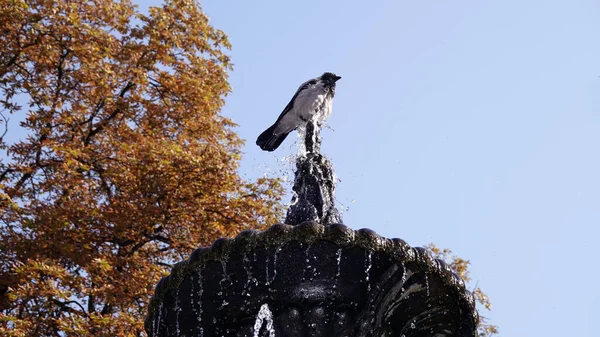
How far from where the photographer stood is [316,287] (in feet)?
19.0

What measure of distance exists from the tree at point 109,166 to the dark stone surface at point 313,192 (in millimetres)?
4544

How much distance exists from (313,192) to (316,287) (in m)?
1.24

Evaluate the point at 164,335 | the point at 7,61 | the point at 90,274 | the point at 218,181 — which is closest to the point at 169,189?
the point at 218,181

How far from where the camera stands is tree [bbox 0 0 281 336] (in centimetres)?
1148

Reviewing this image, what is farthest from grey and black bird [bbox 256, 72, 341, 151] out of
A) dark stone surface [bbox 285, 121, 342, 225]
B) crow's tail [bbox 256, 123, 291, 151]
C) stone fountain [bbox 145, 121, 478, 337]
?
stone fountain [bbox 145, 121, 478, 337]

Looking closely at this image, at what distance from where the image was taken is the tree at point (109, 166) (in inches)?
452

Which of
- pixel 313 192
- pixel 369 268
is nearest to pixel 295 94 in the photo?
pixel 313 192

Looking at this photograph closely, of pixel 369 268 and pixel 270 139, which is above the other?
pixel 270 139

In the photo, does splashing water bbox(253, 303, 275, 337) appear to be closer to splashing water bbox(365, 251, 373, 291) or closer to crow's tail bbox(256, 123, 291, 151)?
splashing water bbox(365, 251, 373, 291)

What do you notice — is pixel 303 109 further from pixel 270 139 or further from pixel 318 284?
pixel 318 284

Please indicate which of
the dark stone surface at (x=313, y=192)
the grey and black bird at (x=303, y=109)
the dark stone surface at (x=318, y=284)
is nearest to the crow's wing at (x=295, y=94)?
the grey and black bird at (x=303, y=109)

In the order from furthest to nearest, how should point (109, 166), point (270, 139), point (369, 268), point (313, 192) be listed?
1. point (109, 166)
2. point (270, 139)
3. point (313, 192)
4. point (369, 268)

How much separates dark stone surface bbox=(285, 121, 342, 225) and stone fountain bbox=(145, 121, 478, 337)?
998 mm

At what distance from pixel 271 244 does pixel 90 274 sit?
6.36 metres
